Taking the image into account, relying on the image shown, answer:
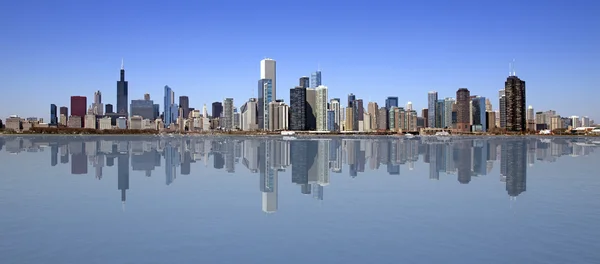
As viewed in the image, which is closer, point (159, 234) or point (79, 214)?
point (159, 234)

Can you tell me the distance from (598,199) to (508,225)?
11.6 metres

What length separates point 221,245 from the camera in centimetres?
1730

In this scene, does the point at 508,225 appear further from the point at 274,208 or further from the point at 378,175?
the point at 378,175

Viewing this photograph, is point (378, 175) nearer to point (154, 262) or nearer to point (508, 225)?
point (508, 225)

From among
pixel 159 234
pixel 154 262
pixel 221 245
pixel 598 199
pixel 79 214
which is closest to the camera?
pixel 154 262

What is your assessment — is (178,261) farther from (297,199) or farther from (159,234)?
(297,199)

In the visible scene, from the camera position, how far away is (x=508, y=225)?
21.0 meters

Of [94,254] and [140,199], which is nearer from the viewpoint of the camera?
[94,254]

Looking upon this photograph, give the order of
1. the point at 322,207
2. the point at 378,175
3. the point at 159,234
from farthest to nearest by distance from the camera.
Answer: the point at 378,175
the point at 322,207
the point at 159,234

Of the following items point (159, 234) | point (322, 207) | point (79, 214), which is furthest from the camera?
point (322, 207)

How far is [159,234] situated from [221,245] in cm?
336

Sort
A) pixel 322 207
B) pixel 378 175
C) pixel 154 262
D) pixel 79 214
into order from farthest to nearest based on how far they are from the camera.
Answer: pixel 378 175 < pixel 322 207 < pixel 79 214 < pixel 154 262

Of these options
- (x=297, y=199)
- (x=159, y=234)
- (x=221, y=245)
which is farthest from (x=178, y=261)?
(x=297, y=199)

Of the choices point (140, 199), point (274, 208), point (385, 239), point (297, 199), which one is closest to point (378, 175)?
point (297, 199)
